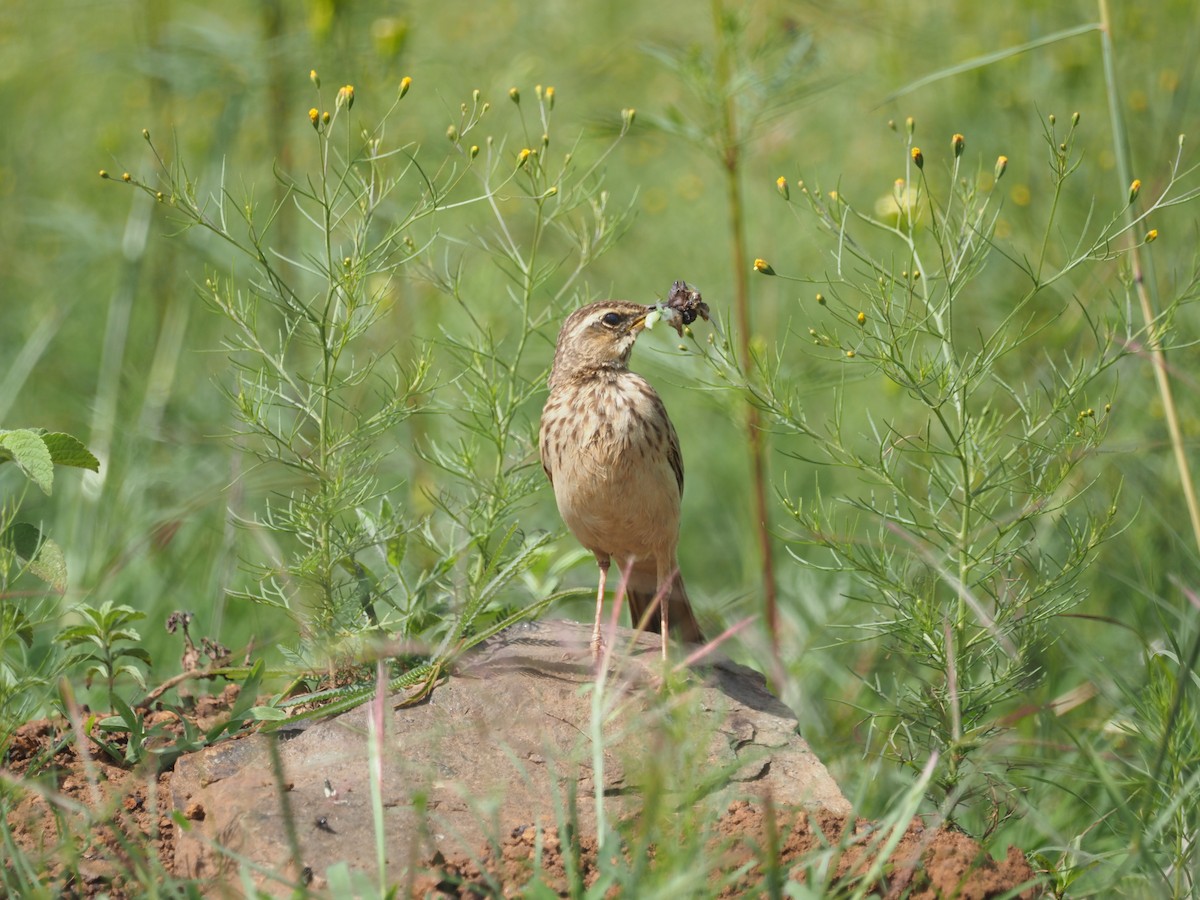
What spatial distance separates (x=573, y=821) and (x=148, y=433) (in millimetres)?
4454

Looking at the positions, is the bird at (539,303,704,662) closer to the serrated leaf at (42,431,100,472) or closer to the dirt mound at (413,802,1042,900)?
the dirt mound at (413,802,1042,900)

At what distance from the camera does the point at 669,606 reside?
5.38 metres

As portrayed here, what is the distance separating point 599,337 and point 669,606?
3.63 ft

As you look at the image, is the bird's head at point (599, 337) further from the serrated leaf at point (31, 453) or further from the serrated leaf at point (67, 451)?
the serrated leaf at point (31, 453)

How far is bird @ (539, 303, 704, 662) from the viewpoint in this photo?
492 cm

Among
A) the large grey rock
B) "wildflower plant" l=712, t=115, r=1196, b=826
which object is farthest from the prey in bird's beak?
the large grey rock

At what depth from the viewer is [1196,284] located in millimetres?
3898

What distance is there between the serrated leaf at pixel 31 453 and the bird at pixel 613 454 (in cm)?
190

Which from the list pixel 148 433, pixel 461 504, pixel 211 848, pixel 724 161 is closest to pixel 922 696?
pixel 461 504

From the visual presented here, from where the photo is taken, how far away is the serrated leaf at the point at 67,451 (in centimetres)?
384

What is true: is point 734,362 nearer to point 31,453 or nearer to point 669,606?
A: point 669,606

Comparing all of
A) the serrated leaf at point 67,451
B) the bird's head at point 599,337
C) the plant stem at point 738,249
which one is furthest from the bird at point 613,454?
the serrated leaf at point 67,451

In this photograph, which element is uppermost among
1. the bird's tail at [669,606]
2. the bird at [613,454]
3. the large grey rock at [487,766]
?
the bird at [613,454]

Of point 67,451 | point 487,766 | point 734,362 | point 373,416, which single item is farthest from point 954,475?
point 67,451
